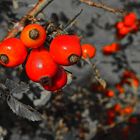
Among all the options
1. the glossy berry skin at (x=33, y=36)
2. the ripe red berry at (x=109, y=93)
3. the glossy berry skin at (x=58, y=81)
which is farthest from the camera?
the ripe red berry at (x=109, y=93)

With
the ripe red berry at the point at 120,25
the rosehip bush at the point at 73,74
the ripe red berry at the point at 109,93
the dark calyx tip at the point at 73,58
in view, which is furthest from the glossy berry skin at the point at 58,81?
the ripe red berry at the point at 120,25

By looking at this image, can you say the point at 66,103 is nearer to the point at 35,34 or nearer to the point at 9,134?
the point at 9,134

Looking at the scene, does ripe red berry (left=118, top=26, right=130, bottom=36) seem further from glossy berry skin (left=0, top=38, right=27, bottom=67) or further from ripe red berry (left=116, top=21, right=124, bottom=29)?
glossy berry skin (left=0, top=38, right=27, bottom=67)

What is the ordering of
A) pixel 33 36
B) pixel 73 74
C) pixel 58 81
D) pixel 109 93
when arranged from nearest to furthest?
pixel 33 36 → pixel 58 81 → pixel 73 74 → pixel 109 93

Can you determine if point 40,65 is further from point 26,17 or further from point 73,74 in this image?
point 73,74

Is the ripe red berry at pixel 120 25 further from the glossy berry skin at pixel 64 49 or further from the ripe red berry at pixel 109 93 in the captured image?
the glossy berry skin at pixel 64 49

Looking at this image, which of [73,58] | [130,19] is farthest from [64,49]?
[130,19]
